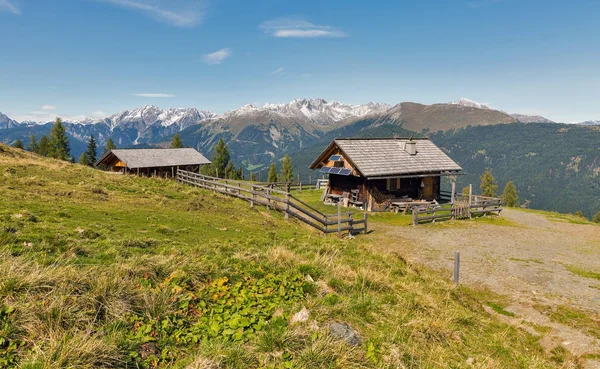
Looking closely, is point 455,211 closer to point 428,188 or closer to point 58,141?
point 428,188

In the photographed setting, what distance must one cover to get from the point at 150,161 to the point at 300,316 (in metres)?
45.5

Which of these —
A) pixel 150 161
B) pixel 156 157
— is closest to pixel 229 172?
pixel 156 157

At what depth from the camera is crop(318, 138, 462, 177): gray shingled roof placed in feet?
109

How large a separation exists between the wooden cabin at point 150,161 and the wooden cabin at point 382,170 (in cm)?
2197

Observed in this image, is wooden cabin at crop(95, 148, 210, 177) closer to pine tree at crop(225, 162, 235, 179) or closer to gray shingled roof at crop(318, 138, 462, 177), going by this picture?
gray shingled roof at crop(318, 138, 462, 177)

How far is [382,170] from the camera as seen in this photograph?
33.2 metres

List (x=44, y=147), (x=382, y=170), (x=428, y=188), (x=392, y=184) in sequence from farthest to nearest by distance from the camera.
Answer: (x=44, y=147)
(x=428, y=188)
(x=392, y=184)
(x=382, y=170)

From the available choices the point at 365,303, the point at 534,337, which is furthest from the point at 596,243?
the point at 365,303

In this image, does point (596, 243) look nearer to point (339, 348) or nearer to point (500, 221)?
point (500, 221)

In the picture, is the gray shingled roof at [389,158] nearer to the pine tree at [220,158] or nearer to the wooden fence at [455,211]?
the wooden fence at [455,211]

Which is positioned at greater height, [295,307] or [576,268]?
[295,307]

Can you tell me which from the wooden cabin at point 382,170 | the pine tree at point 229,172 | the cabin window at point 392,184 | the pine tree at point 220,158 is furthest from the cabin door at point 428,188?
the pine tree at point 229,172

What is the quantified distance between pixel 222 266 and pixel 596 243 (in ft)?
87.2

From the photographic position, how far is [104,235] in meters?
10.8
